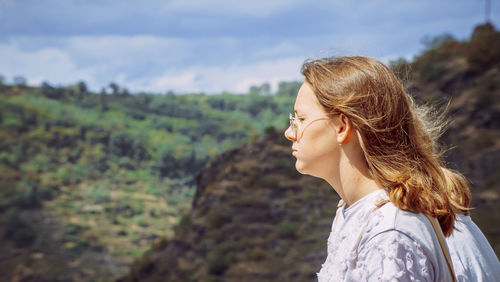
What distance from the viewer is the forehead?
41.7 inches

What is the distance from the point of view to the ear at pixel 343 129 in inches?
39.4

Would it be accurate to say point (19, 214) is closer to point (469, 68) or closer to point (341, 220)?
point (469, 68)

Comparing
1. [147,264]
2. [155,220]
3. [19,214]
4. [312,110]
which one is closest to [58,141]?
[19,214]

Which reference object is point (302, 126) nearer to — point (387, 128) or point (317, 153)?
point (317, 153)

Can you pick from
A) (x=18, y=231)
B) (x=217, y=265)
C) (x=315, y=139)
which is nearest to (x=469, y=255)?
(x=315, y=139)

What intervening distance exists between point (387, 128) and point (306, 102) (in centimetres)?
20

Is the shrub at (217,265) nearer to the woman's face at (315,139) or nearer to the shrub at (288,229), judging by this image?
the shrub at (288,229)

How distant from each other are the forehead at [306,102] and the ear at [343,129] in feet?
0.18

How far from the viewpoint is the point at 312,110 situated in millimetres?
1064

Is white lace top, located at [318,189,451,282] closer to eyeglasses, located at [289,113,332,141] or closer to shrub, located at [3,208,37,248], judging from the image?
eyeglasses, located at [289,113,332,141]

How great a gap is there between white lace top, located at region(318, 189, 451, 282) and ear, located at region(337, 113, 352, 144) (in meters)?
0.14

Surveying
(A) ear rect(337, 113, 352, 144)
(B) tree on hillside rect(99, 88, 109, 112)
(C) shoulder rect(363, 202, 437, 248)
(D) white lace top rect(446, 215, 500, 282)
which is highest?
(B) tree on hillside rect(99, 88, 109, 112)

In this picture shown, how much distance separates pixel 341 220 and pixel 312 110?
257mm

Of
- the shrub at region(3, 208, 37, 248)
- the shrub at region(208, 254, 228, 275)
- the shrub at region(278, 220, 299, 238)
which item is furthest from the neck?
the shrub at region(3, 208, 37, 248)
